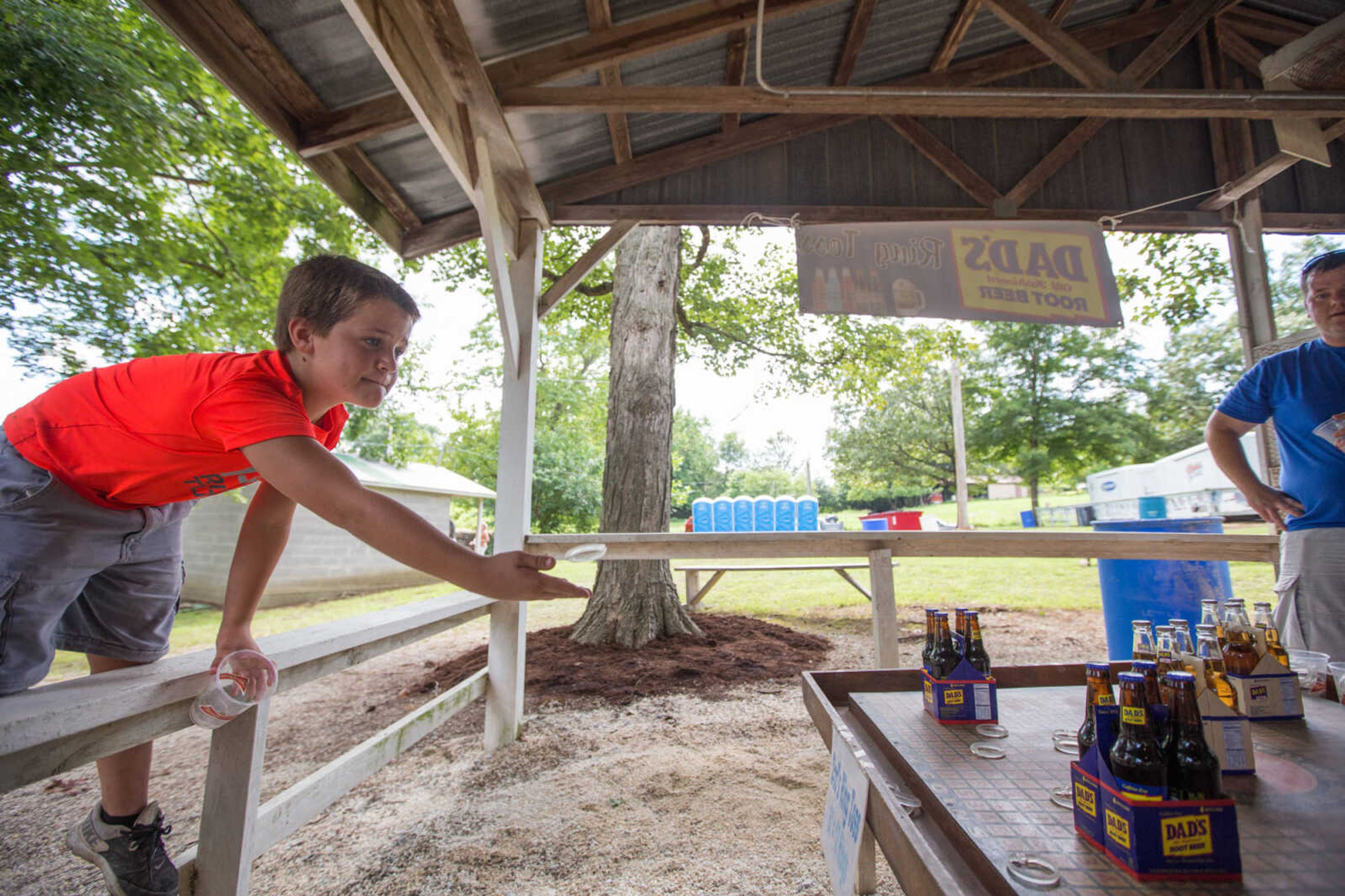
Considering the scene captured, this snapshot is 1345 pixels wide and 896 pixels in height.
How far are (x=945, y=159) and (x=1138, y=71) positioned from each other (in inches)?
62.2

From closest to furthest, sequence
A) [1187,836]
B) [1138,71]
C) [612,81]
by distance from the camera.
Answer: [1187,836] < [612,81] < [1138,71]

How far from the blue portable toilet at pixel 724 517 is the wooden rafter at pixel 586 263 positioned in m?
3.25

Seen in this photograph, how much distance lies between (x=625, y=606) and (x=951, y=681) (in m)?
4.12

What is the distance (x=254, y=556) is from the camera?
1596 mm

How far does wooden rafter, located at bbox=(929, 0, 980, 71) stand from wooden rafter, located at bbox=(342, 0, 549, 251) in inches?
116

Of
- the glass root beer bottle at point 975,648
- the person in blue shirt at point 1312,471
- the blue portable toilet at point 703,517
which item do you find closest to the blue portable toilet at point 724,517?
the blue portable toilet at point 703,517

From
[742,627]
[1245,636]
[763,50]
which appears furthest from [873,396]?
[1245,636]

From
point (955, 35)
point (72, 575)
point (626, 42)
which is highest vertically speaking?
point (955, 35)

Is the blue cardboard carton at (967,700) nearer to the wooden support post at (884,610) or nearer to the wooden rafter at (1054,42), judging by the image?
the wooden support post at (884,610)

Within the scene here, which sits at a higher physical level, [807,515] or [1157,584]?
[807,515]

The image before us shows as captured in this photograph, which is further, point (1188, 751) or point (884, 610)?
point (884, 610)

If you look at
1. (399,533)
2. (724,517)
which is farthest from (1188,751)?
(724,517)

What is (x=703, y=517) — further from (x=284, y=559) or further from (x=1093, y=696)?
(x=284, y=559)

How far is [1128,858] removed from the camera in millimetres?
737
